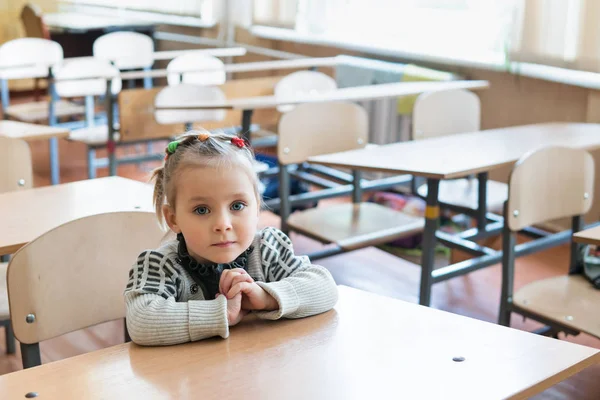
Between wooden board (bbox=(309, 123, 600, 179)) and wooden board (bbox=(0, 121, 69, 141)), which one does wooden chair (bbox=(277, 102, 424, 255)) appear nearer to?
wooden board (bbox=(309, 123, 600, 179))

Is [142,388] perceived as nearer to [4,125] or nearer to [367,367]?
[367,367]

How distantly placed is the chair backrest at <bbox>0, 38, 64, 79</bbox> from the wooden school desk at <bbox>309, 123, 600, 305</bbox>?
9.06ft

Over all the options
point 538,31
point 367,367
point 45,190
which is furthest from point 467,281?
point 367,367

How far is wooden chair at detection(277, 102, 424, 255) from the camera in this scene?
2.89m

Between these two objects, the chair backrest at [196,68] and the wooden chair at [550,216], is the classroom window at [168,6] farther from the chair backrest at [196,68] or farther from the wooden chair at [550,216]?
the wooden chair at [550,216]

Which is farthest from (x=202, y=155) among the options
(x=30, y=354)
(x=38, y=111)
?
(x=38, y=111)

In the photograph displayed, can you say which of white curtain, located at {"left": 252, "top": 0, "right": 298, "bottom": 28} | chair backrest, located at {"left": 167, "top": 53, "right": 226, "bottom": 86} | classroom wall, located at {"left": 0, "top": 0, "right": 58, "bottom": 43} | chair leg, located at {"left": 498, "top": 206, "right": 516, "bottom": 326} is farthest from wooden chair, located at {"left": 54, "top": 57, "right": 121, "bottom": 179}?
classroom wall, located at {"left": 0, "top": 0, "right": 58, "bottom": 43}

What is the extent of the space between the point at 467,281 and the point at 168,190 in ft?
7.69

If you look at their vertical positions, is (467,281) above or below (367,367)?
below

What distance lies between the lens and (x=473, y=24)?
14.1ft

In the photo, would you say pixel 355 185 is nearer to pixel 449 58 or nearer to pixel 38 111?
pixel 449 58

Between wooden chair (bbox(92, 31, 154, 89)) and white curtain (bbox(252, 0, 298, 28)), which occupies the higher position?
white curtain (bbox(252, 0, 298, 28))

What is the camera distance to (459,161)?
265 cm

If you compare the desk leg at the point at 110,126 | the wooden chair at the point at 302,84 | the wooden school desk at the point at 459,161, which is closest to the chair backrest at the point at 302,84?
the wooden chair at the point at 302,84
